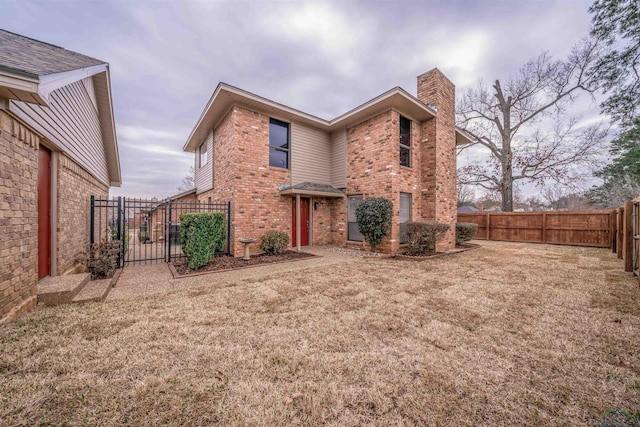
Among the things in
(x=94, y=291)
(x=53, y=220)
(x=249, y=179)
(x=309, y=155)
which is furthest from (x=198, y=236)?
(x=309, y=155)

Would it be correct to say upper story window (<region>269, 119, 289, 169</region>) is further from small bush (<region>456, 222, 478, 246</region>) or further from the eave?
small bush (<region>456, 222, 478, 246</region>)

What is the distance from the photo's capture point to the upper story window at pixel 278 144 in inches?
350

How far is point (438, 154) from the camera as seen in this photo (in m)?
9.36

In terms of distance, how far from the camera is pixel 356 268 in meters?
6.21

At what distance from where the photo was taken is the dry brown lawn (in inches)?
65.5

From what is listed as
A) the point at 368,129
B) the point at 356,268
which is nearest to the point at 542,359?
the point at 356,268

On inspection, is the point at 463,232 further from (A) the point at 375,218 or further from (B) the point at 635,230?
(A) the point at 375,218

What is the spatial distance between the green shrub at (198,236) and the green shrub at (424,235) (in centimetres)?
628

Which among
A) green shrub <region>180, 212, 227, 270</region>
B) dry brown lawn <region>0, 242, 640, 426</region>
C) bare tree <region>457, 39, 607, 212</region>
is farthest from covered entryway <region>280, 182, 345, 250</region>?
bare tree <region>457, 39, 607, 212</region>

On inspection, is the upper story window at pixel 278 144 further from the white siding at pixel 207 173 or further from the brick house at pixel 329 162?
the white siding at pixel 207 173

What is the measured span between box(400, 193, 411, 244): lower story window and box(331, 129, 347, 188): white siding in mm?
2440

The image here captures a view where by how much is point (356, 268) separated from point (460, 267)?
9.57 feet

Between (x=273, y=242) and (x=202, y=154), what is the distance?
733 cm

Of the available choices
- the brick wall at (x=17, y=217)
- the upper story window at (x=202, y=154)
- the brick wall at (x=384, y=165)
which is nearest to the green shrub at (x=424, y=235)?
the brick wall at (x=384, y=165)
